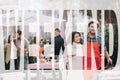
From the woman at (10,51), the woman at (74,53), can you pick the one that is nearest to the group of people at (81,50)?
the woman at (74,53)

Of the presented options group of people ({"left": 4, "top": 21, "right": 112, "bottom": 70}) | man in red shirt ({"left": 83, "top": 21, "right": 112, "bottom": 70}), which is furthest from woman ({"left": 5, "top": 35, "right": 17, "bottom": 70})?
man in red shirt ({"left": 83, "top": 21, "right": 112, "bottom": 70})

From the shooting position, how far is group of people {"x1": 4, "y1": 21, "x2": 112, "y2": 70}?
373 cm

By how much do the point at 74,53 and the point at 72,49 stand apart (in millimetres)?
56

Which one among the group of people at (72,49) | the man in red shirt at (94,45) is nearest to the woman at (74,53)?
the group of people at (72,49)

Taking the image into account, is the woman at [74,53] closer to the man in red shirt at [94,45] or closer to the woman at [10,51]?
the man in red shirt at [94,45]

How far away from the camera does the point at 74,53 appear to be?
12.4ft

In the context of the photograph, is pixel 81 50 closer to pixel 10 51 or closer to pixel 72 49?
pixel 72 49

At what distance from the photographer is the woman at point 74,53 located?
12.3 ft

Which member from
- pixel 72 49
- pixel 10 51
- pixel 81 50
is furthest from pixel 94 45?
pixel 10 51

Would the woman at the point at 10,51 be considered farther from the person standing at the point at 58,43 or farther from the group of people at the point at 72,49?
the person standing at the point at 58,43

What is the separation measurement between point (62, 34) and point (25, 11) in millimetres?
530

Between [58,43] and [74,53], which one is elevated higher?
[58,43]

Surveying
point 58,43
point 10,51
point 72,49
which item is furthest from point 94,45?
point 10,51

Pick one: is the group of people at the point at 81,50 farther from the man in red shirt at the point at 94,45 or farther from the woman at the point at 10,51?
the woman at the point at 10,51
